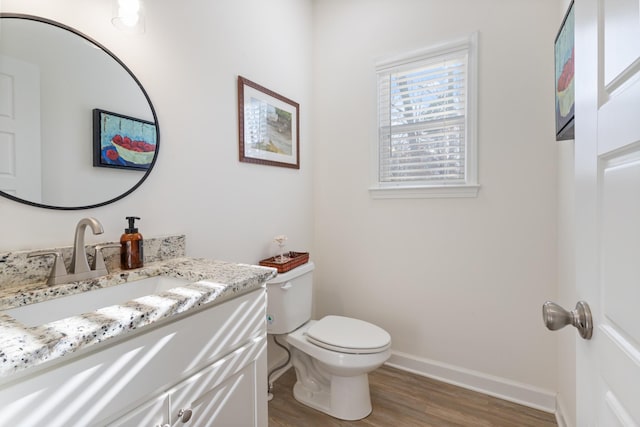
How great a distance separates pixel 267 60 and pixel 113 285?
158 cm

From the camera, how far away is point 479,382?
1927 mm

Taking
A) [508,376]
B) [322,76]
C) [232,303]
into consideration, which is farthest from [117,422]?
[322,76]

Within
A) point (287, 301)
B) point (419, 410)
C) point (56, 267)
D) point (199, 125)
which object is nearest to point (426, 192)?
point (287, 301)

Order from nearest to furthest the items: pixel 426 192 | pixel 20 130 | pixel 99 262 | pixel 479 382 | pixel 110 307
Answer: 1. pixel 110 307
2. pixel 20 130
3. pixel 99 262
4. pixel 479 382
5. pixel 426 192

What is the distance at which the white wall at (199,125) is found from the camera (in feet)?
3.61

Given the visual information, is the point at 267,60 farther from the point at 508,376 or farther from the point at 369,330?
the point at 508,376

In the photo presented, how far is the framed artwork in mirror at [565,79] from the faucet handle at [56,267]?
1.88 m

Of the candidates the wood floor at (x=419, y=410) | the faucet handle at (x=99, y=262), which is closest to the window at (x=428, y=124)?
the wood floor at (x=419, y=410)

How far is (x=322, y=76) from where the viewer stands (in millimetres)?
2420

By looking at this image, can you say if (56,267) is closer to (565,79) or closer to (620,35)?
(620,35)

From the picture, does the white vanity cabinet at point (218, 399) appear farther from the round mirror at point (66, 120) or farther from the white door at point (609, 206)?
the white door at point (609, 206)

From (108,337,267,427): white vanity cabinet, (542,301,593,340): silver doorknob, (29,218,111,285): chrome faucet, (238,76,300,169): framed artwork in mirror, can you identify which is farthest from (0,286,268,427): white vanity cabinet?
(238,76,300,169): framed artwork in mirror

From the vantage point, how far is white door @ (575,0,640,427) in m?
0.47

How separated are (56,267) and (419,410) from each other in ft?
6.12
